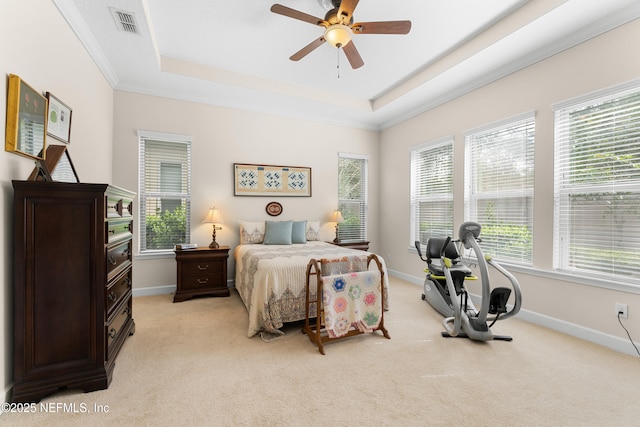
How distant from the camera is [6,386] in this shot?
1695 mm

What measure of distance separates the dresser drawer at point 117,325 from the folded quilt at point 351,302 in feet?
5.38

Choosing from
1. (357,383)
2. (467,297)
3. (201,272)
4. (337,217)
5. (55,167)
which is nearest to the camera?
(357,383)

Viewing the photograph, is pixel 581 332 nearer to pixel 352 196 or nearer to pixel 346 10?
pixel 346 10

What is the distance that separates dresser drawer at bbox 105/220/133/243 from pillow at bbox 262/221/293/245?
204cm

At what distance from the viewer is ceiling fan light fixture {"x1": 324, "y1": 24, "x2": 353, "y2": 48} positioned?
2344 millimetres

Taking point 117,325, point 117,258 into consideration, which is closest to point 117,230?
point 117,258

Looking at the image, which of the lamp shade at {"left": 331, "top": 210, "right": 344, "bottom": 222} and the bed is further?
the lamp shade at {"left": 331, "top": 210, "right": 344, "bottom": 222}

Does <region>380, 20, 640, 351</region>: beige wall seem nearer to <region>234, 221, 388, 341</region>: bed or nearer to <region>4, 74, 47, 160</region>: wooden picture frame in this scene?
<region>234, 221, 388, 341</region>: bed

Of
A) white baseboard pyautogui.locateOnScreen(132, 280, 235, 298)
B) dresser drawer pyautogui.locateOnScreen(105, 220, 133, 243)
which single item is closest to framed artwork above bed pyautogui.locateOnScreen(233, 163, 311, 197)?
white baseboard pyautogui.locateOnScreen(132, 280, 235, 298)

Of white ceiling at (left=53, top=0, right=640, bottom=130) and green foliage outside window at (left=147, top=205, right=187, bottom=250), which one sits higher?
white ceiling at (left=53, top=0, right=640, bottom=130)

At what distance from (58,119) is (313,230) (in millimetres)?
3503

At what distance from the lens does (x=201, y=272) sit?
3.98 meters

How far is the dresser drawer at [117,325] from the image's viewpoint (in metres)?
2.01

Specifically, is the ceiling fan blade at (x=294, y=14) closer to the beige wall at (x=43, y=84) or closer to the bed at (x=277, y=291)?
the beige wall at (x=43, y=84)
